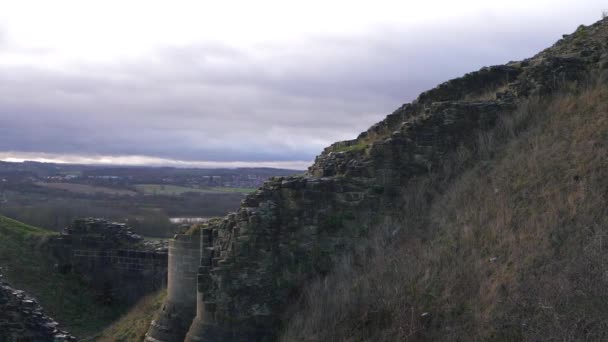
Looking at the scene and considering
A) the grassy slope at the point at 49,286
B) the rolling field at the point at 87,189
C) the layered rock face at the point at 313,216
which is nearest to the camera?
the layered rock face at the point at 313,216

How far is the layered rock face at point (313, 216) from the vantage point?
33.5 ft

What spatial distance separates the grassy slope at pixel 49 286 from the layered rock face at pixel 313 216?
26.3ft

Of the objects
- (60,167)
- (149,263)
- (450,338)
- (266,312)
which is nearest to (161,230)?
(149,263)

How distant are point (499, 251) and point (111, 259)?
14316 millimetres

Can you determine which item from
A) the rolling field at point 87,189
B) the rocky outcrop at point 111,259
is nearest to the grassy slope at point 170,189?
the rolling field at point 87,189

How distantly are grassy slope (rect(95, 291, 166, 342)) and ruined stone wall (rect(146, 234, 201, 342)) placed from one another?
2.13 m

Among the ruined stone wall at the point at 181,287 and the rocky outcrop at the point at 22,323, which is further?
the ruined stone wall at the point at 181,287

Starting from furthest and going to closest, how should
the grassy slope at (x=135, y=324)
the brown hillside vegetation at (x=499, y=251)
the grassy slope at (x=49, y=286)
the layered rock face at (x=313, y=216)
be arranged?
the grassy slope at (x=49, y=286)
the grassy slope at (x=135, y=324)
the layered rock face at (x=313, y=216)
the brown hillside vegetation at (x=499, y=251)

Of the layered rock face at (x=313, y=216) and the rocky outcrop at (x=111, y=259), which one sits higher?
the layered rock face at (x=313, y=216)

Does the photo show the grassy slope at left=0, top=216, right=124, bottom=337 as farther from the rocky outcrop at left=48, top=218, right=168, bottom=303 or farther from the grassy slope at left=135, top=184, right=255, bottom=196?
the grassy slope at left=135, top=184, right=255, bottom=196

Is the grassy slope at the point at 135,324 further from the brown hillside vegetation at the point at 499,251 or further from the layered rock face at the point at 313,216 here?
the brown hillside vegetation at the point at 499,251

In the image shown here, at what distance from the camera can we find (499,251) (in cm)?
834

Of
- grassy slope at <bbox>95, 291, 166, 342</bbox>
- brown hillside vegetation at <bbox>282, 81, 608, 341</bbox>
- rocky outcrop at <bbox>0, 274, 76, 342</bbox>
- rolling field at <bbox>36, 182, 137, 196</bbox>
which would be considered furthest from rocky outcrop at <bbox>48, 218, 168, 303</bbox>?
rolling field at <bbox>36, 182, 137, 196</bbox>

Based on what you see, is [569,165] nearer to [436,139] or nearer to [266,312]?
[436,139]
